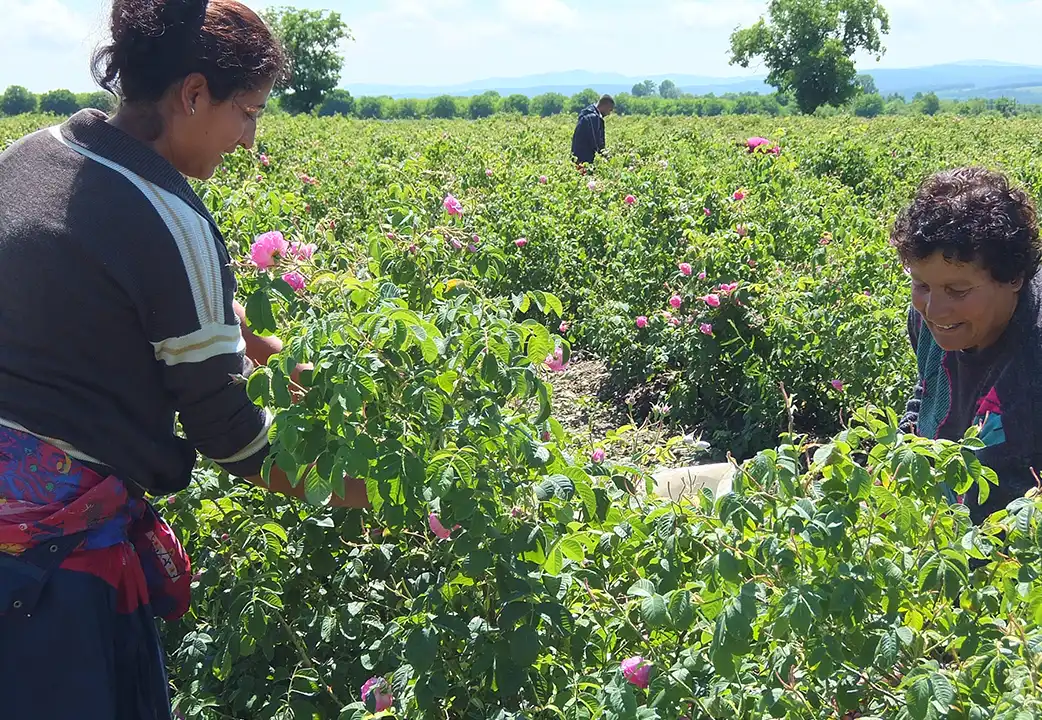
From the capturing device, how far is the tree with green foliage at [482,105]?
7206 centimetres

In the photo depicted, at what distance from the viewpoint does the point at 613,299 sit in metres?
6.04

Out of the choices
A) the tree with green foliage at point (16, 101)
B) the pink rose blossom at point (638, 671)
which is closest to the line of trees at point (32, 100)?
the tree with green foliage at point (16, 101)

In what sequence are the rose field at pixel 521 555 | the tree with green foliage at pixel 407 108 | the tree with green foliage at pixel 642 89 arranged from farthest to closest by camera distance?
the tree with green foliage at pixel 642 89
the tree with green foliage at pixel 407 108
the rose field at pixel 521 555

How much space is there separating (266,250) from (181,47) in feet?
1.27

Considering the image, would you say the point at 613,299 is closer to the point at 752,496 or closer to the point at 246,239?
the point at 246,239

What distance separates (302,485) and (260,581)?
0.32 m

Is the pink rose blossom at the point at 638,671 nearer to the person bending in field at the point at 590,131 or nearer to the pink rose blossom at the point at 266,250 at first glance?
the pink rose blossom at the point at 266,250

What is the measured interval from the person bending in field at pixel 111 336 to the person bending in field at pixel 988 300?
4.29 feet

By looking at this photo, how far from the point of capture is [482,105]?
74750 millimetres

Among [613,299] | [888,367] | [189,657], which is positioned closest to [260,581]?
[189,657]

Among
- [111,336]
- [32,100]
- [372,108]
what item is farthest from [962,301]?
[32,100]

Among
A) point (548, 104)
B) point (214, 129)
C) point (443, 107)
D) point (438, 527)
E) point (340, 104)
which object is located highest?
point (340, 104)

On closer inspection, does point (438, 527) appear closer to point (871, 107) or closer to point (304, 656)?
point (304, 656)

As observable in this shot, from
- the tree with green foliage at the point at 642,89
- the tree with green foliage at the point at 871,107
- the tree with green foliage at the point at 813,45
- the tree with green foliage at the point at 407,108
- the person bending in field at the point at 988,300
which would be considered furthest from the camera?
the tree with green foliage at the point at 642,89
